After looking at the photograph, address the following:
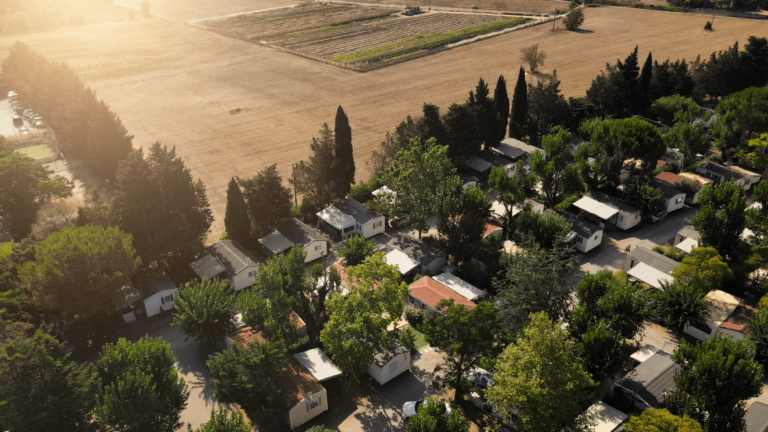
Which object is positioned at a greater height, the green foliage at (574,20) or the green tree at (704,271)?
the green foliage at (574,20)

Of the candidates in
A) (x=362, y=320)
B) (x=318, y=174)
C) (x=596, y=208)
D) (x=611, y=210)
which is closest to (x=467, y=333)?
(x=362, y=320)

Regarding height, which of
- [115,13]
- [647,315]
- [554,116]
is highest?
[115,13]

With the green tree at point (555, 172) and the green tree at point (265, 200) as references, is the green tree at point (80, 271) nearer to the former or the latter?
the green tree at point (265, 200)

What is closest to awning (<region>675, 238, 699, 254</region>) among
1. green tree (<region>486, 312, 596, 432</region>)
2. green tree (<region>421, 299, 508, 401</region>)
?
green tree (<region>421, 299, 508, 401</region>)

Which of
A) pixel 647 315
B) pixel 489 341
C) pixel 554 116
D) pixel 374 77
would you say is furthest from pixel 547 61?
pixel 489 341

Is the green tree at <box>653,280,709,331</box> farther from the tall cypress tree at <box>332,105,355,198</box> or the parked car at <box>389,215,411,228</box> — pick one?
the tall cypress tree at <box>332,105,355,198</box>

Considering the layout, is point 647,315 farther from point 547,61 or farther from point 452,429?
point 547,61

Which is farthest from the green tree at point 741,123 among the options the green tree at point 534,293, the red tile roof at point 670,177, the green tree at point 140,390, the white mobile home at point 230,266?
the green tree at point 140,390
